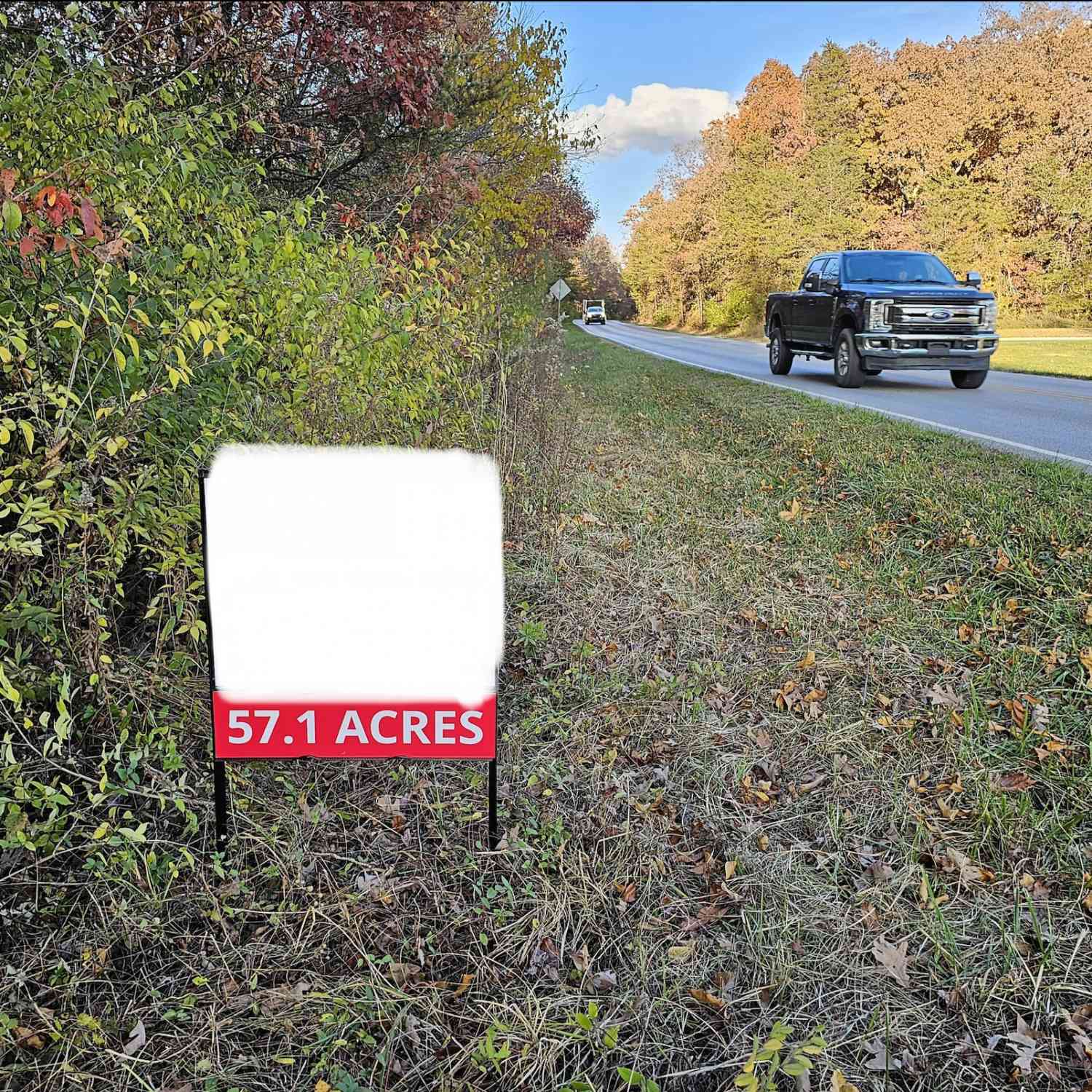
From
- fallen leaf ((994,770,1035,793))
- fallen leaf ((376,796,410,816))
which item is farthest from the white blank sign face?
fallen leaf ((994,770,1035,793))

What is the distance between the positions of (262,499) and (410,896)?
1211 millimetres

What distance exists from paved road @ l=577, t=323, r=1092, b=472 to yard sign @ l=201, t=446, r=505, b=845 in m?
6.02

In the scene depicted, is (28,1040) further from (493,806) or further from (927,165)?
(927,165)

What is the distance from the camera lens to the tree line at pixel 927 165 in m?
26.3

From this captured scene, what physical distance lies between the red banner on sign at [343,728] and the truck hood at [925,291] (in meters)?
11.4

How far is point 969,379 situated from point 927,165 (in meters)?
23.5

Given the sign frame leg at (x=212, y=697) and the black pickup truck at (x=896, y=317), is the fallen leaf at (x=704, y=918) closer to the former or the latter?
the sign frame leg at (x=212, y=697)

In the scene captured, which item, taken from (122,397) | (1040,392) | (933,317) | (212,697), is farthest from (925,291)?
(212,697)

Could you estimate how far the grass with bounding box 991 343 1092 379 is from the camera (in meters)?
14.3

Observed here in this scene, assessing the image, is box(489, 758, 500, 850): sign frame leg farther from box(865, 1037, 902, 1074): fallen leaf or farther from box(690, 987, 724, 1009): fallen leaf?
box(865, 1037, 902, 1074): fallen leaf

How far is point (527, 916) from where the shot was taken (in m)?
2.36

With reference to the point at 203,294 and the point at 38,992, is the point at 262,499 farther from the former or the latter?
the point at 38,992

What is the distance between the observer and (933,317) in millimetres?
11703

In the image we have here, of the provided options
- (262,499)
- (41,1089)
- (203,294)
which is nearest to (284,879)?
(41,1089)
